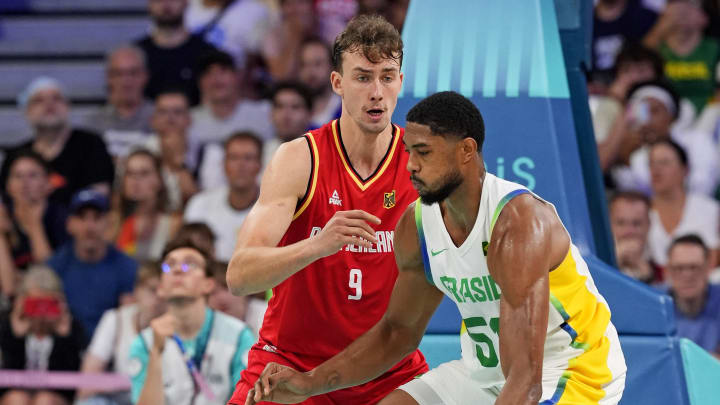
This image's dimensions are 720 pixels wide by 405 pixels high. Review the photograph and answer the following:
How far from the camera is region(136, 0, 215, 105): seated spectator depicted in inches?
367

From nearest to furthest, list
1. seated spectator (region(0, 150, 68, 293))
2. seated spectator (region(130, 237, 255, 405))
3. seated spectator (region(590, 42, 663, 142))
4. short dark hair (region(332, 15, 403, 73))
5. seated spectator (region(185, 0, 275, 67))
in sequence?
short dark hair (region(332, 15, 403, 73)) < seated spectator (region(130, 237, 255, 405)) < seated spectator (region(0, 150, 68, 293)) < seated spectator (region(590, 42, 663, 142)) < seated spectator (region(185, 0, 275, 67))

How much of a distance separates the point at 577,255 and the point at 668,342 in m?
1.33

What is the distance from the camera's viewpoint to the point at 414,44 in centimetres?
500

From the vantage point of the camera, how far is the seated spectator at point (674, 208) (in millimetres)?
7688

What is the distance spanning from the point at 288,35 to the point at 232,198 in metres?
1.92

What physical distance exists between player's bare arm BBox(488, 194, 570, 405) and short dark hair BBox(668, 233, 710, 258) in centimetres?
386

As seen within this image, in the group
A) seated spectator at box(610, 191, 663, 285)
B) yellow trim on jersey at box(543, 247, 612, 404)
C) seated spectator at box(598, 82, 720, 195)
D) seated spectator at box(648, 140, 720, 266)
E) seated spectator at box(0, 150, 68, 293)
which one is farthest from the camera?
seated spectator at box(0, 150, 68, 293)

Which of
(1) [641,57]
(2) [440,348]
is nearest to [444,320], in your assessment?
(2) [440,348]

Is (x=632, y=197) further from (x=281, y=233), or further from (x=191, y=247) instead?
(x=281, y=233)

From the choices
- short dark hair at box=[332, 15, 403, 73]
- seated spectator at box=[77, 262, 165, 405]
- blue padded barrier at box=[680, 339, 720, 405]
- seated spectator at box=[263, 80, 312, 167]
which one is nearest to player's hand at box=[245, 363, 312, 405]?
short dark hair at box=[332, 15, 403, 73]

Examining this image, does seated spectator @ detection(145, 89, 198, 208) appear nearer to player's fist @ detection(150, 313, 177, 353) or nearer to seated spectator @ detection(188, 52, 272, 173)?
seated spectator @ detection(188, 52, 272, 173)

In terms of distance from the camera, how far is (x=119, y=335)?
23.5 ft

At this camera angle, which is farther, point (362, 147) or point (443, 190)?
point (362, 147)

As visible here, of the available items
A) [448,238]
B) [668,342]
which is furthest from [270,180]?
[668,342]
